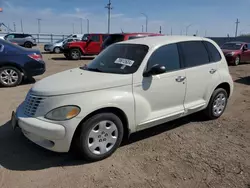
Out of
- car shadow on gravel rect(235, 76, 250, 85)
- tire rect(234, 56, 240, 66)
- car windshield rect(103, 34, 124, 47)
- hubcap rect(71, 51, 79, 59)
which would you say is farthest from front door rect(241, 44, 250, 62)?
hubcap rect(71, 51, 79, 59)

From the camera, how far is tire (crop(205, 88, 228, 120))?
493cm

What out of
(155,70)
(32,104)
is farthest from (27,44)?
(155,70)

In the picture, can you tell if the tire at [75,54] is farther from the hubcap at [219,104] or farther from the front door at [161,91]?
the front door at [161,91]

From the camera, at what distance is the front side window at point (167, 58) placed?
395 cm

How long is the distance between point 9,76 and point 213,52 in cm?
609

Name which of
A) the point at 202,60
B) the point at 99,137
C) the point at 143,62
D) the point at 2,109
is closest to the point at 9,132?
the point at 2,109

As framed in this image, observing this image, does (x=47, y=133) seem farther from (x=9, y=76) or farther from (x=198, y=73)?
(x=9, y=76)

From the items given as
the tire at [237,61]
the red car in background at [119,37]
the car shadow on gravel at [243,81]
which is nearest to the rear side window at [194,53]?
the car shadow on gravel at [243,81]

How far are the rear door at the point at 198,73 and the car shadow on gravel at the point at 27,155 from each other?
90 cm

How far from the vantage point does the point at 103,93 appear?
11.2ft

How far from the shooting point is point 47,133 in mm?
3117

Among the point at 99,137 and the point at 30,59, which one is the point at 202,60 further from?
the point at 30,59

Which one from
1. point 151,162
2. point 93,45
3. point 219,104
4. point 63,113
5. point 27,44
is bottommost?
point 151,162

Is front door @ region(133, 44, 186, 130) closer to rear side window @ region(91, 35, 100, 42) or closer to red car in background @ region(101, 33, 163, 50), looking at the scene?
red car in background @ region(101, 33, 163, 50)
